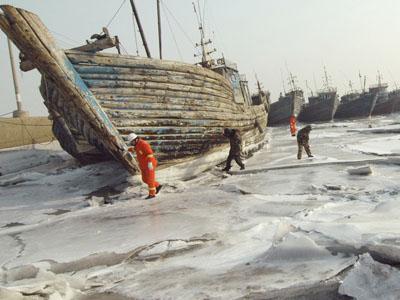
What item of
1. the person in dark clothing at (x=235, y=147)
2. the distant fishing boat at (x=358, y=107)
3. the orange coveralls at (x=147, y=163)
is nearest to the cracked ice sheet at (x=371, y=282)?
the orange coveralls at (x=147, y=163)

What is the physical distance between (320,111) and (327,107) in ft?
2.89

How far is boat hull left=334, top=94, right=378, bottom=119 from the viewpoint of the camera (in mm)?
38725

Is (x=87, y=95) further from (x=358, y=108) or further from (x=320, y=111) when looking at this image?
(x=358, y=108)

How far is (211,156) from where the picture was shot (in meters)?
9.52

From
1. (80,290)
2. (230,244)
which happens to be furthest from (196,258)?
(80,290)

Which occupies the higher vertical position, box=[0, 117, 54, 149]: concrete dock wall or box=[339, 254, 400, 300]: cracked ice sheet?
box=[0, 117, 54, 149]: concrete dock wall

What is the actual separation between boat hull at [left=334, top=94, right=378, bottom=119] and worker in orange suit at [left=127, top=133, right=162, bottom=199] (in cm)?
3710

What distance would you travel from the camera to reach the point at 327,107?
3784 cm

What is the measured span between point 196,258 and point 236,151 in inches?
239

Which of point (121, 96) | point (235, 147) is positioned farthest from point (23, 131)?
point (235, 147)

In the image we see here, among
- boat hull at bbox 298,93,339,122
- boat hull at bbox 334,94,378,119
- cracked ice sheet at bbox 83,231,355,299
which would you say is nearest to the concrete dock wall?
cracked ice sheet at bbox 83,231,355,299

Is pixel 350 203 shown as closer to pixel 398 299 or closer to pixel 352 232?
pixel 352 232

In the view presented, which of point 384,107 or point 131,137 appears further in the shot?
point 384,107

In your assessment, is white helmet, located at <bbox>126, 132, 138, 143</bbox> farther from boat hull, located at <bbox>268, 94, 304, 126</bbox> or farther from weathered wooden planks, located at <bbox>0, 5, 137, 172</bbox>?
boat hull, located at <bbox>268, 94, 304, 126</bbox>
